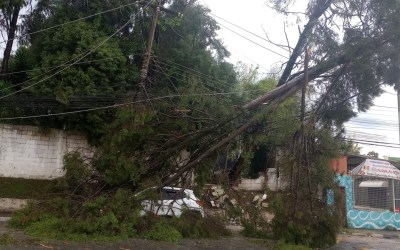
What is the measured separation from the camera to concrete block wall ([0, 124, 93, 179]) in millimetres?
17750

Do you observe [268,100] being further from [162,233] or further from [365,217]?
[365,217]

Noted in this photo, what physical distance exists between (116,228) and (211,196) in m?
3.17

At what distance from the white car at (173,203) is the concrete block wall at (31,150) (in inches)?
274

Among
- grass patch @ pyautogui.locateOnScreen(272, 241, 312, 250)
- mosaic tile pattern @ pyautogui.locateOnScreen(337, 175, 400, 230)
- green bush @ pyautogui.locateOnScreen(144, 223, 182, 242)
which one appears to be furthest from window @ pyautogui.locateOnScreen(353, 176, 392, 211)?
green bush @ pyautogui.locateOnScreen(144, 223, 182, 242)

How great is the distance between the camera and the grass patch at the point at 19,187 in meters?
16.6

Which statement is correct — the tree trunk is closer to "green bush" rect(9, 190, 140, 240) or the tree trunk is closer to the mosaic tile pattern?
"green bush" rect(9, 190, 140, 240)

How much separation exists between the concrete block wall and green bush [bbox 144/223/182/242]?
7717mm

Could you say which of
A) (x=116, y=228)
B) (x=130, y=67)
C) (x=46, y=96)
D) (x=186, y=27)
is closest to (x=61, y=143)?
(x=46, y=96)

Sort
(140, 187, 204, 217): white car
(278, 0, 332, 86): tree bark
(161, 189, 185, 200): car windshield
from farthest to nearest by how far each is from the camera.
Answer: (161, 189, 185, 200): car windshield
(278, 0, 332, 86): tree bark
(140, 187, 204, 217): white car

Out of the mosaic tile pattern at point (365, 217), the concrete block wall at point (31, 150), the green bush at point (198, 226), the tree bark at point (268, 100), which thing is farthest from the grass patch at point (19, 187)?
the mosaic tile pattern at point (365, 217)

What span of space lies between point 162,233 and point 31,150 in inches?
361

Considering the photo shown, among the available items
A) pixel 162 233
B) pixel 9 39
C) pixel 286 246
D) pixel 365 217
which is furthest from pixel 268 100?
pixel 9 39

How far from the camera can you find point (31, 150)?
18.2 m

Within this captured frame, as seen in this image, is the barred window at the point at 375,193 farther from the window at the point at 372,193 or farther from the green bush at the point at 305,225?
the green bush at the point at 305,225
